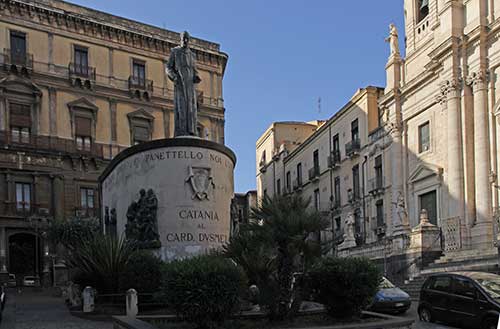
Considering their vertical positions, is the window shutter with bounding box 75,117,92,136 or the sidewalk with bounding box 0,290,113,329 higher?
the window shutter with bounding box 75,117,92,136

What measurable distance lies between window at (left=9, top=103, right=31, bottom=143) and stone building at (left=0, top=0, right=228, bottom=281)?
0.20 ft

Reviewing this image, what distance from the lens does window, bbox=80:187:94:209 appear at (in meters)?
41.2

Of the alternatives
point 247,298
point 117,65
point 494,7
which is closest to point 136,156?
point 247,298

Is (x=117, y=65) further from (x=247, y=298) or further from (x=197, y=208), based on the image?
(x=247, y=298)

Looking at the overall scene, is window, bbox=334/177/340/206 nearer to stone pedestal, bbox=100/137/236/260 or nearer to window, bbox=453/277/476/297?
stone pedestal, bbox=100/137/236/260

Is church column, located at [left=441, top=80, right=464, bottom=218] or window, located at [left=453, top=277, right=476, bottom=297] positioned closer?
window, located at [left=453, top=277, right=476, bottom=297]

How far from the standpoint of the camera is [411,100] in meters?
34.7

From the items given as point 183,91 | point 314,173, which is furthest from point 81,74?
point 183,91

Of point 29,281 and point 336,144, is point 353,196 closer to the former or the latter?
point 336,144

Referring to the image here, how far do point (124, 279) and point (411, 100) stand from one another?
24406mm

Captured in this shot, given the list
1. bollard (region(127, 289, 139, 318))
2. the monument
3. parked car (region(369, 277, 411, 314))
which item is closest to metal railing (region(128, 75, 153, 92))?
the monument

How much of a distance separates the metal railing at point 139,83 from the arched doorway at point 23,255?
13.1 m

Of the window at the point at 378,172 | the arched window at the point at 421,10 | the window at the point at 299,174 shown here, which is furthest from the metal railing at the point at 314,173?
the arched window at the point at 421,10

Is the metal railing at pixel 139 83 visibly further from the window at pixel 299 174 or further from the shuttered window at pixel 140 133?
the window at pixel 299 174
